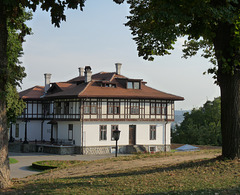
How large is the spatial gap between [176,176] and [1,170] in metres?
5.05

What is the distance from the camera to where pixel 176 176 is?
440 inches

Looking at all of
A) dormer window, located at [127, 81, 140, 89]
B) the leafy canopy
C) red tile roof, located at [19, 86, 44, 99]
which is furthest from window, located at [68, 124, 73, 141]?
the leafy canopy

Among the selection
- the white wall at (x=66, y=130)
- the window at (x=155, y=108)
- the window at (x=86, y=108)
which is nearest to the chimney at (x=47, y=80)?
the white wall at (x=66, y=130)

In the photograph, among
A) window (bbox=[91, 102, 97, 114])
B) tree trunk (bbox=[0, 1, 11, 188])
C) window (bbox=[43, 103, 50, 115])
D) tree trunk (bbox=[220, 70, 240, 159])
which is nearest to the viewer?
tree trunk (bbox=[0, 1, 11, 188])

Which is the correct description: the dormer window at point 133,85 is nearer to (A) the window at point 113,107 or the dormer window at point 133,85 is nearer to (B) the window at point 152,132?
(A) the window at point 113,107

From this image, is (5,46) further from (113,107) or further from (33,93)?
(33,93)

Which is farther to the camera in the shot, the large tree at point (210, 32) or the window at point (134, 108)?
the window at point (134, 108)

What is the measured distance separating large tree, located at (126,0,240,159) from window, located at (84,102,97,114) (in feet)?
78.8

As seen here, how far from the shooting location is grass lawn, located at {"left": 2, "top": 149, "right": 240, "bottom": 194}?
365 inches

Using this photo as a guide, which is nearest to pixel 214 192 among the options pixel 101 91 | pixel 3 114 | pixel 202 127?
pixel 3 114

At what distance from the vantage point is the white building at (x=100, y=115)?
123ft

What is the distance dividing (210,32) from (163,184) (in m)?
5.07

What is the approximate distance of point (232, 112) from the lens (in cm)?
1257

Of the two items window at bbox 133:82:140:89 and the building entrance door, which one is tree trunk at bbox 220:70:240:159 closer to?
the building entrance door
